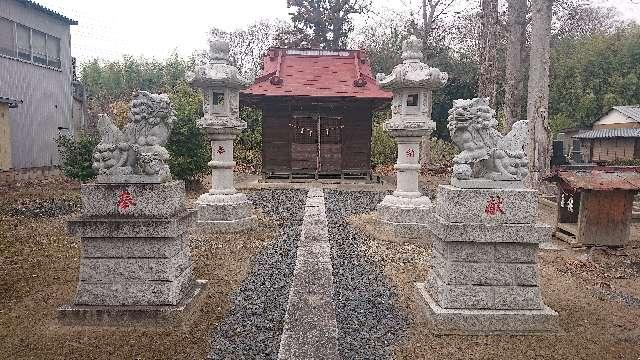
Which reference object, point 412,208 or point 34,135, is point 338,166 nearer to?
point 412,208

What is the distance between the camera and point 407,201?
8.83 m

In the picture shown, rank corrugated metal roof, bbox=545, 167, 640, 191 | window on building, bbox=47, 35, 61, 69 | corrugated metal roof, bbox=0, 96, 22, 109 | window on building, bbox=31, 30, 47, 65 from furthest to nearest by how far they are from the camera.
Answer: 1. window on building, bbox=47, 35, 61, 69
2. window on building, bbox=31, 30, 47, 65
3. corrugated metal roof, bbox=0, 96, 22, 109
4. corrugated metal roof, bbox=545, 167, 640, 191

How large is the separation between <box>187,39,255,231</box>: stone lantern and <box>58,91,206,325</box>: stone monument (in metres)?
4.30

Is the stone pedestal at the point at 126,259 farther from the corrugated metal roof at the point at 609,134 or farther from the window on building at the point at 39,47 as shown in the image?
the corrugated metal roof at the point at 609,134

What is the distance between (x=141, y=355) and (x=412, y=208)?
6.04m

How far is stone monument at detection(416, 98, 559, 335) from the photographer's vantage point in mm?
4133

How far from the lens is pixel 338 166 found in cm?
1705

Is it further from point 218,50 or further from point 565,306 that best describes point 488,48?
point 565,306

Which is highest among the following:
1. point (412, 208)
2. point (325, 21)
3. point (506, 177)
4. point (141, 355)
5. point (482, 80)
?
point (325, 21)

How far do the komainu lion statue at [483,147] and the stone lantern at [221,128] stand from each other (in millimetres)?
5472

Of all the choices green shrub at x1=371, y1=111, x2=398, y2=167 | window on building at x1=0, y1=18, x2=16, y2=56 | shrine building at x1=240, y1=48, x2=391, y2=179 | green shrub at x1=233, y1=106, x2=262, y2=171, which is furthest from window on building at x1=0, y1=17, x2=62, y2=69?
green shrub at x1=371, y1=111, x2=398, y2=167

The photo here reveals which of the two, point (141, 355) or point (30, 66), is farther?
point (30, 66)

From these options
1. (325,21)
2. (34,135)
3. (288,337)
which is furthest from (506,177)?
(325,21)

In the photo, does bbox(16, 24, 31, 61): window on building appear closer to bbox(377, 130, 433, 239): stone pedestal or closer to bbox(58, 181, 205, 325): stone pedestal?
bbox(377, 130, 433, 239): stone pedestal
